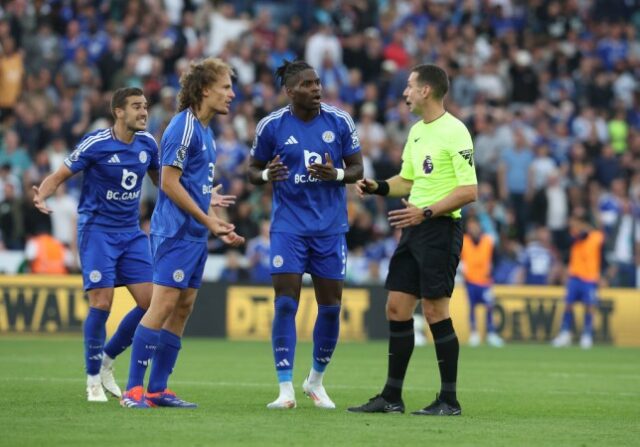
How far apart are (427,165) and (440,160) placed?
124 millimetres

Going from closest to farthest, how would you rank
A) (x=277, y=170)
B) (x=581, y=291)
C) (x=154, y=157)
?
(x=277, y=170) → (x=154, y=157) → (x=581, y=291)

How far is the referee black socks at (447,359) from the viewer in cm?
1012

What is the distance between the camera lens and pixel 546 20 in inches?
1227

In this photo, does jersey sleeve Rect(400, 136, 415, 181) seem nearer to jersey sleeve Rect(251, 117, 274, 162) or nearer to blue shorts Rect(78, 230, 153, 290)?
jersey sleeve Rect(251, 117, 274, 162)

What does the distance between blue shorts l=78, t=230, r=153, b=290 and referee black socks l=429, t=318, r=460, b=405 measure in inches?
106

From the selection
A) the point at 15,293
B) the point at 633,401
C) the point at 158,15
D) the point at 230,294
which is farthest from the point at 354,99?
the point at 633,401

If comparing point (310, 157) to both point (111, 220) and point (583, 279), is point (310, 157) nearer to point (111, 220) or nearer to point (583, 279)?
point (111, 220)

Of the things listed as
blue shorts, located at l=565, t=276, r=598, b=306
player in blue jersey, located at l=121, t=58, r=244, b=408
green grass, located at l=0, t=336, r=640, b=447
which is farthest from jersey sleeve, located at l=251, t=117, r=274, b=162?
blue shorts, located at l=565, t=276, r=598, b=306

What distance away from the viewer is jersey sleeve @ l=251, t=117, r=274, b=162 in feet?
34.9

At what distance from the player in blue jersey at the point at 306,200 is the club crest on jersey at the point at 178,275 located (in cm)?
83

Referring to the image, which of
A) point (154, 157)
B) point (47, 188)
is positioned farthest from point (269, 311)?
point (47, 188)

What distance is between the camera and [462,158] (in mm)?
10102

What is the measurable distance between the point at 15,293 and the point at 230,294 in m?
3.63

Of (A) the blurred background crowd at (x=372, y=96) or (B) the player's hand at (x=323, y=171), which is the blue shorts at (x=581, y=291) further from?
(B) the player's hand at (x=323, y=171)
